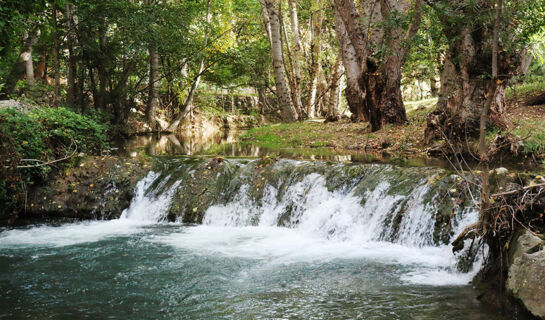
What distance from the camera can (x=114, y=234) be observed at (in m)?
7.73

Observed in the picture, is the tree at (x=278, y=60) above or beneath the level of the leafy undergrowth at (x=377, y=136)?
above

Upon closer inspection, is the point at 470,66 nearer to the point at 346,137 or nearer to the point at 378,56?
the point at 378,56

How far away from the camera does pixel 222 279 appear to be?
5234 mm

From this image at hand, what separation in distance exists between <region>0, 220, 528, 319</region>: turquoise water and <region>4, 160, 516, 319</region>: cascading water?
0.02m

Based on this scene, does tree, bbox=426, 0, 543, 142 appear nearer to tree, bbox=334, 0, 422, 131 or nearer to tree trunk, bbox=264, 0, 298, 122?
tree, bbox=334, 0, 422, 131

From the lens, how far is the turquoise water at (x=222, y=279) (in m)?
4.23

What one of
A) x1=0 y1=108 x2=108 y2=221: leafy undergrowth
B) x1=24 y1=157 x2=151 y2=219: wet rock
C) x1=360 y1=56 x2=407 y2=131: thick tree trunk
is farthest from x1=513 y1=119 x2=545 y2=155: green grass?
x1=0 y1=108 x2=108 y2=221: leafy undergrowth

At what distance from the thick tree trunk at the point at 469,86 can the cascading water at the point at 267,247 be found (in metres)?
2.89

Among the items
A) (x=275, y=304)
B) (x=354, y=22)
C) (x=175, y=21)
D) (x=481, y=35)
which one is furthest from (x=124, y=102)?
(x=275, y=304)

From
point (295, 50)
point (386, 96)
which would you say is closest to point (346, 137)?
point (386, 96)

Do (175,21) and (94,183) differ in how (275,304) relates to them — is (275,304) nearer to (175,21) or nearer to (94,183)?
(94,183)

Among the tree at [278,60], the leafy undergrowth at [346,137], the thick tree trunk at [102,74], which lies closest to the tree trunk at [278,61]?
the tree at [278,60]

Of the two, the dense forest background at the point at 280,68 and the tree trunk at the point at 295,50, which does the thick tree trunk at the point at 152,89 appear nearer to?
the dense forest background at the point at 280,68

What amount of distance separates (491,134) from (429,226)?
4057 mm
